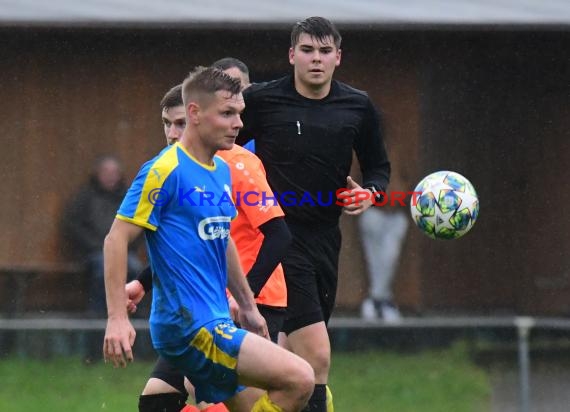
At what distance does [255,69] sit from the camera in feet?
47.0

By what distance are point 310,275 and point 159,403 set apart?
109 cm

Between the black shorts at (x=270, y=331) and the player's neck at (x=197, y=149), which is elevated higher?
the player's neck at (x=197, y=149)

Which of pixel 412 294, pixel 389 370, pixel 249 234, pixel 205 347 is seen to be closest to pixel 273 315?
pixel 249 234

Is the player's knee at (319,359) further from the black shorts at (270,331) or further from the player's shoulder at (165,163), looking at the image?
the player's shoulder at (165,163)

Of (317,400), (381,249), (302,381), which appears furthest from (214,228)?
(381,249)

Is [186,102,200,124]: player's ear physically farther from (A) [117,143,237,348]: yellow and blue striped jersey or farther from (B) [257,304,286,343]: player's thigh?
(B) [257,304,286,343]: player's thigh

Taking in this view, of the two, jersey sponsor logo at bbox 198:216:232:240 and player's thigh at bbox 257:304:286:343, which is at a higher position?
jersey sponsor logo at bbox 198:216:232:240

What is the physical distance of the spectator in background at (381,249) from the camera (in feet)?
47.2

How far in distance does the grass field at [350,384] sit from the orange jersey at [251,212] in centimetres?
352

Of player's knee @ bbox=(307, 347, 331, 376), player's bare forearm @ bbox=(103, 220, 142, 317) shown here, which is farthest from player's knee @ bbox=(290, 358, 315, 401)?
player's knee @ bbox=(307, 347, 331, 376)

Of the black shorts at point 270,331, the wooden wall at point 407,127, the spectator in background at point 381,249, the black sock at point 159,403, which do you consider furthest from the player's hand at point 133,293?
the spectator in background at point 381,249

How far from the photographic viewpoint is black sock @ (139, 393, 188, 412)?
7207mm

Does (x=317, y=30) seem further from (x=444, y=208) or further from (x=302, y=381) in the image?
(x=302, y=381)

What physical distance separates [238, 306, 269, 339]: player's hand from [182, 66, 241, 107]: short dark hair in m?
0.98
